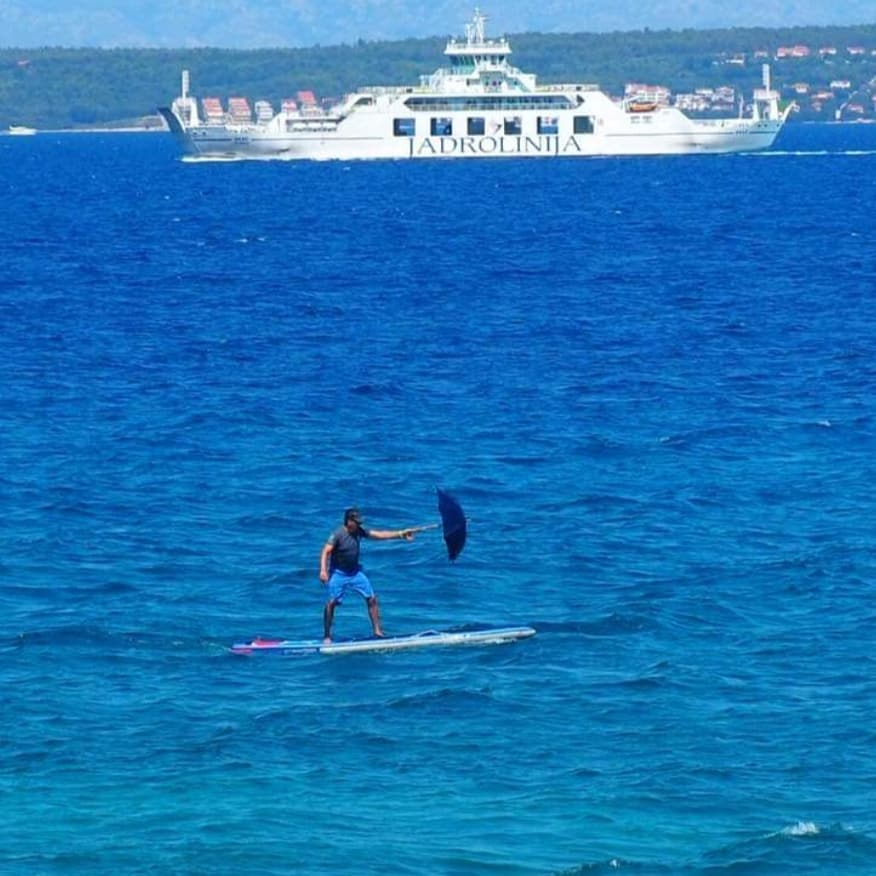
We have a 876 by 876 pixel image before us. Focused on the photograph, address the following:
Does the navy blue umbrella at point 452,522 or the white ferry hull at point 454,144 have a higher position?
the white ferry hull at point 454,144

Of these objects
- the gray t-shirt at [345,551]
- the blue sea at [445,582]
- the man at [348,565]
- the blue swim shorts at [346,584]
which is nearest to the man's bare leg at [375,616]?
the man at [348,565]

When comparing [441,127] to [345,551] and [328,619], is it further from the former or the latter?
[328,619]

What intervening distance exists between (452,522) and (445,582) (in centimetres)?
163

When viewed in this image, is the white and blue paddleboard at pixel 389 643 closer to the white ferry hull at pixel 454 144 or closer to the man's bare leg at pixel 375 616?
the man's bare leg at pixel 375 616

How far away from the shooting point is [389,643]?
21406 millimetres

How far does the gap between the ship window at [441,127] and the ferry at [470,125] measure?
7 cm

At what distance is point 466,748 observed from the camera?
18.1m

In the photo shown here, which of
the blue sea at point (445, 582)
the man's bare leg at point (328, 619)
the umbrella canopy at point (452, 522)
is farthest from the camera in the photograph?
the umbrella canopy at point (452, 522)

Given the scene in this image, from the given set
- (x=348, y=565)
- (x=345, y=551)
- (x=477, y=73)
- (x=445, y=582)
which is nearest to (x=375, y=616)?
(x=348, y=565)

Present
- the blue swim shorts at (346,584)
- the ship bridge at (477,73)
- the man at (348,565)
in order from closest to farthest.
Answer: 1. the man at (348,565)
2. the blue swim shorts at (346,584)
3. the ship bridge at (477,73)

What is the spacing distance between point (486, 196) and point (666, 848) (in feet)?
318

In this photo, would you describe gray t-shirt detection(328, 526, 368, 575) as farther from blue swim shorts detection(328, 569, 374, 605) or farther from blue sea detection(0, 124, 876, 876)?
blue sea detection(0, 124, 876, 876)

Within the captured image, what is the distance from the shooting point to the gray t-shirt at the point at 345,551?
21859mm

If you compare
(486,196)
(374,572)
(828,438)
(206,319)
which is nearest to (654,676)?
(374,572)
